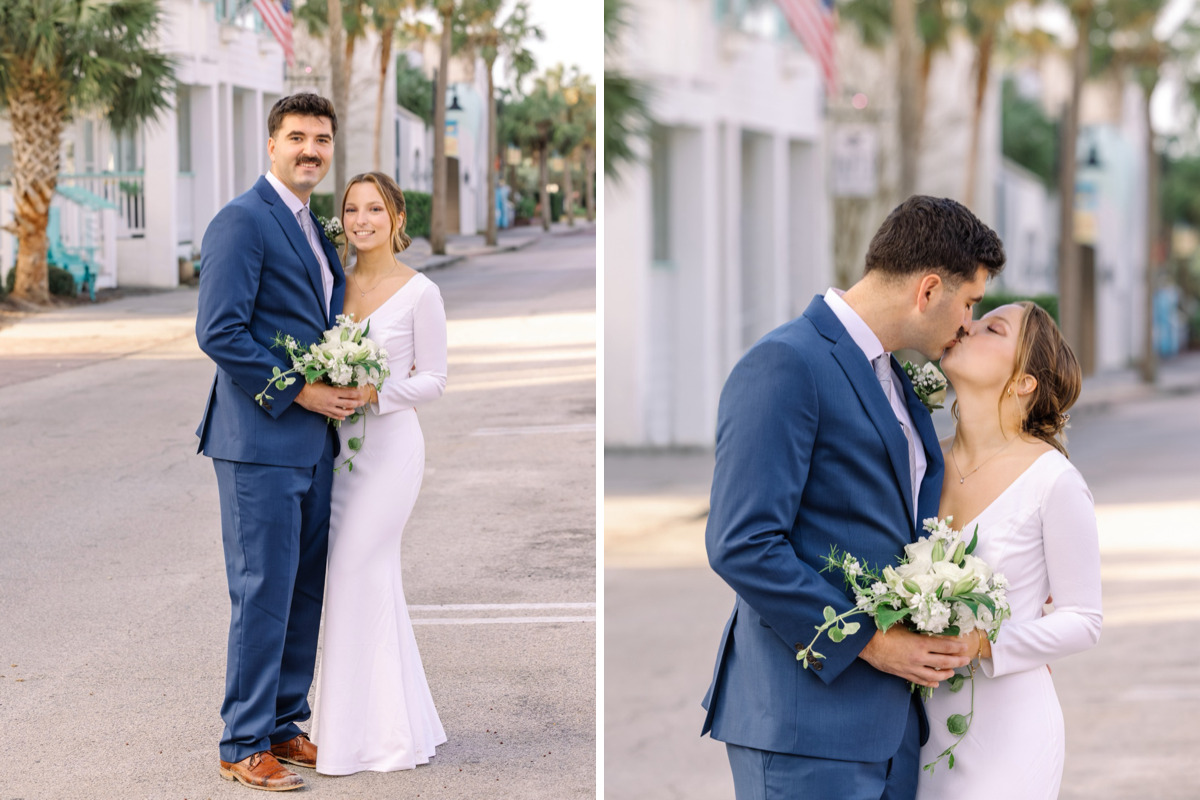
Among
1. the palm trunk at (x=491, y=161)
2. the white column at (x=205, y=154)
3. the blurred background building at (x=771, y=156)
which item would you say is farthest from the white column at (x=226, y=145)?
the blurred background building at (x=771, y=156)

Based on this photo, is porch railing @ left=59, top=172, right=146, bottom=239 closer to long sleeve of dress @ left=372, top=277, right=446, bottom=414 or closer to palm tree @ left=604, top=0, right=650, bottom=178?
long sleeve of dress @ left=372, top=277, right=446, bottom=414

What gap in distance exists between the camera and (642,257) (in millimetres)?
16312

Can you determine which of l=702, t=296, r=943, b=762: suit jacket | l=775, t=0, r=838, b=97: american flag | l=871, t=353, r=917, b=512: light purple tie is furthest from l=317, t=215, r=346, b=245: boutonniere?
l=775, t=0, r=838, b=97: american flag

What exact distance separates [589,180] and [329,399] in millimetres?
1591

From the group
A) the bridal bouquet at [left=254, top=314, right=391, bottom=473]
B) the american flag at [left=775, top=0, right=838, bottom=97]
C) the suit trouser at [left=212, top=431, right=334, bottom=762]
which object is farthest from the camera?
the american flag at [left=775, top=0, right=838, bottom=97]

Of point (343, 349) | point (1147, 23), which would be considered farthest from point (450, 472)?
point (1147, 23)

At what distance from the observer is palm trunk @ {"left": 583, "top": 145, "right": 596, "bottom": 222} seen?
4.93 m

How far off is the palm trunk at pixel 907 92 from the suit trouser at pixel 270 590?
1566cm

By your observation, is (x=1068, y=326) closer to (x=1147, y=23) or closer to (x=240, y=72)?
(x=1147, y=23)

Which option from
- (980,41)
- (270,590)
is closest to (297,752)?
(270,590)

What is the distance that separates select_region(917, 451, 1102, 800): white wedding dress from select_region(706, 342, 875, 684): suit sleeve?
42 cm

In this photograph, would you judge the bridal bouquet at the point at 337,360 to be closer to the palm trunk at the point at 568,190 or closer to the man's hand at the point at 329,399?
the man's hand at the point at 329,399

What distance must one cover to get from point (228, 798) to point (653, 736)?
3.54 m

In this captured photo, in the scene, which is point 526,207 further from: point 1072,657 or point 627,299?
point 627,299
